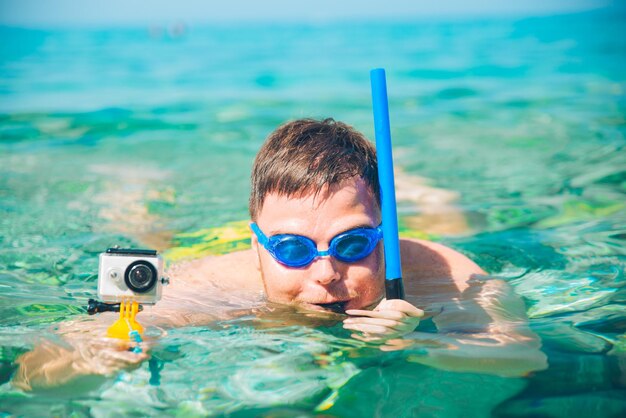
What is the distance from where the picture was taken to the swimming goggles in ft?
9.93

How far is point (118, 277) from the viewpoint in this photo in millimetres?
2422

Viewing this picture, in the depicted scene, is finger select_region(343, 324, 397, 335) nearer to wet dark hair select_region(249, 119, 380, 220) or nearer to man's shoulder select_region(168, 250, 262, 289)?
wet dark hair select_region(249, 119, 380, 220)

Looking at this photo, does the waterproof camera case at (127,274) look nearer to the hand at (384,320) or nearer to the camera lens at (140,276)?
the camera lens at (140,276)

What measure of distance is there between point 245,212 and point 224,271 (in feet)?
5.77

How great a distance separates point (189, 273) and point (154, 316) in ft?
2.74

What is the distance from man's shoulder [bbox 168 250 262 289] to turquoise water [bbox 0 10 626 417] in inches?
19.2

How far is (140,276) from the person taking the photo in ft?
7.97

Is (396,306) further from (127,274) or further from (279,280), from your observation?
(127,274)

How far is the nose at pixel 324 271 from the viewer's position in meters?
2.98

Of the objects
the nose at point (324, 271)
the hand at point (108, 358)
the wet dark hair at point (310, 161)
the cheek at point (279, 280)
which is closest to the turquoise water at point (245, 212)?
the hand at point (108, 358)

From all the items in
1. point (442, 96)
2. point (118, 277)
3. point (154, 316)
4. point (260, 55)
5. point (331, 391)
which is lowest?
point (331, 391)

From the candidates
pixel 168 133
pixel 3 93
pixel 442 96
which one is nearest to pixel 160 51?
pixel 3 93

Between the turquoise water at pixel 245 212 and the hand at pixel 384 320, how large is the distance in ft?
0.34

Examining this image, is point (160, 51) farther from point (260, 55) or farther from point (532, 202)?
point (532, 202)
